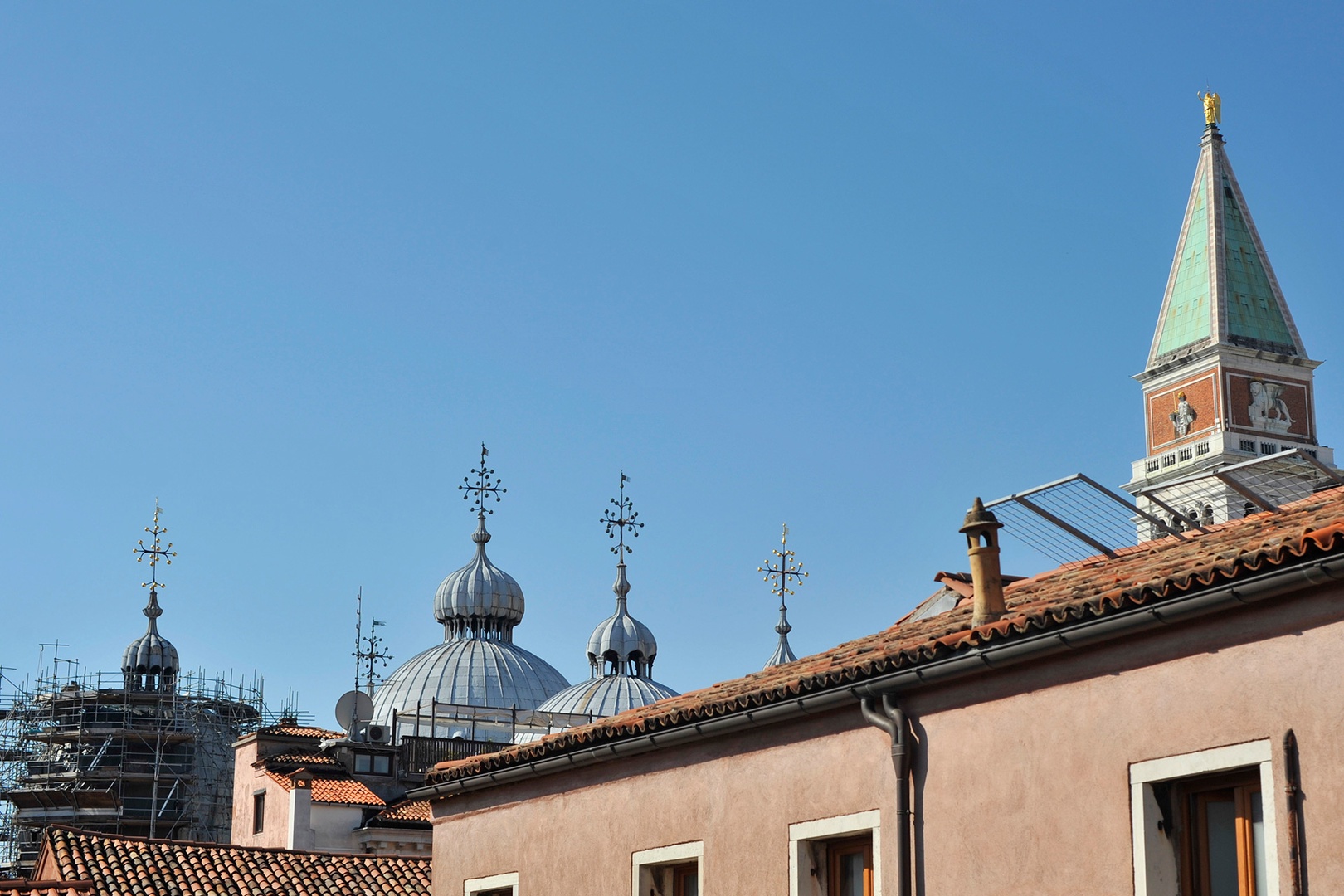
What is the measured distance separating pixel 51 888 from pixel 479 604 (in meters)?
47.5

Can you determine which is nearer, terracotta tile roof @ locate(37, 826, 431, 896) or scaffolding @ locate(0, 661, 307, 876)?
terracotta tile roof @ locate(37, 826, 431, 896)

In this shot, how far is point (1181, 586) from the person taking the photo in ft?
30.0

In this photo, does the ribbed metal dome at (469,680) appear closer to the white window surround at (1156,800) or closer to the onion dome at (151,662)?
the onion dome at (151,662)

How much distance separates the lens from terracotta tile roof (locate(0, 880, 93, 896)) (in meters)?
20.9

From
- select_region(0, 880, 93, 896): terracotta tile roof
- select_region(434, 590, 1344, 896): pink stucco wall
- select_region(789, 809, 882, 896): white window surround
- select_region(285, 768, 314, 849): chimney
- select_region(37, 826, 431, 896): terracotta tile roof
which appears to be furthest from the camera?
select_region(285, 768, 314, 849): chimney

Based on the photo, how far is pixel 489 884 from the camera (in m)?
15.4

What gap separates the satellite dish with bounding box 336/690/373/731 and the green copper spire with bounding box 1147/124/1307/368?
128 feet

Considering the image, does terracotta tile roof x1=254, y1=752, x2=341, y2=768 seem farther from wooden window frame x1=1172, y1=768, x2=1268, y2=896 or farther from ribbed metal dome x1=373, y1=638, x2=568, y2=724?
wooden window frame x1=1172, y1=768, x2=1268, y2=896

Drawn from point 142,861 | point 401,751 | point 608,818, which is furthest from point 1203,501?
point 608,818

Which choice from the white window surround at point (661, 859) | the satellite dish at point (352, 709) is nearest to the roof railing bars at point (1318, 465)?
the white window surround at point (661, 859)

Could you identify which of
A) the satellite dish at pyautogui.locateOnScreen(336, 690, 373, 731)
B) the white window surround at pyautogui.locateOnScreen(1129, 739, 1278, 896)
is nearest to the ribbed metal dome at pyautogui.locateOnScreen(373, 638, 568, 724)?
the satellite dish at pyautogui.locateOnScreen(336, 690, 373, 731)

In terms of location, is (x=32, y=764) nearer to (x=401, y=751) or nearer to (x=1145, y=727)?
(x=401, y=751)

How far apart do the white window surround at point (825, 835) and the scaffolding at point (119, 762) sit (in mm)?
45148

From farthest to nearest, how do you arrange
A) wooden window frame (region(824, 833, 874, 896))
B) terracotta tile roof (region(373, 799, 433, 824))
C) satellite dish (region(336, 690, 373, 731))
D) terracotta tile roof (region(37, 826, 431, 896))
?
satellite dish (region(336, 690, 373, 731)) → terracotta tile roof (region(373, 799, 433, 824)) → terracotta tile roof (region(37, 826, 431, 896)) → wooden window frame (region(824, 833, 874, 896))
